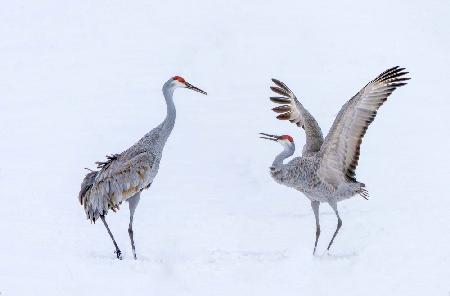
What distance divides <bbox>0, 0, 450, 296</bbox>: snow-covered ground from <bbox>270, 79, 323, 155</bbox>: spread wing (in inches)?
52.3

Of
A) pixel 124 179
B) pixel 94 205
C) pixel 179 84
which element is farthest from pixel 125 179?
pixel 179 84

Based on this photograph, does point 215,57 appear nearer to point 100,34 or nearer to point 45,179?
point 100,34

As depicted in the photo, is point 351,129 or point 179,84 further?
point 179,84

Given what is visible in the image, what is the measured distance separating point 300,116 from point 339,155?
1.89m

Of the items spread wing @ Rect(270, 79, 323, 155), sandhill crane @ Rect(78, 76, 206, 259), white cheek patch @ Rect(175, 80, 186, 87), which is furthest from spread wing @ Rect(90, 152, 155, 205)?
spread wing @ Rect(270, 79, 323, 155)

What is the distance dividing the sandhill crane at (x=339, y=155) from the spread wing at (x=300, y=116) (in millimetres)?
33

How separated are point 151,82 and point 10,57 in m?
3.97

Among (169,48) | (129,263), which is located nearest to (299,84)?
(169,48)

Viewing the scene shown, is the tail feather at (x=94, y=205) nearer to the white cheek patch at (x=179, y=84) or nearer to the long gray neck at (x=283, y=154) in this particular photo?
the white cheek patch at (x=179, y=84)

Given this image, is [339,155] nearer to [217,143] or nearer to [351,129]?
[351,129]

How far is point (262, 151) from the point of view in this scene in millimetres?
18906

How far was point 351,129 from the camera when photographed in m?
13.0

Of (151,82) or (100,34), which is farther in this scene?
(100,34)

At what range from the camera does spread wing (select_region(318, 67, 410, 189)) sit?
12836mm
